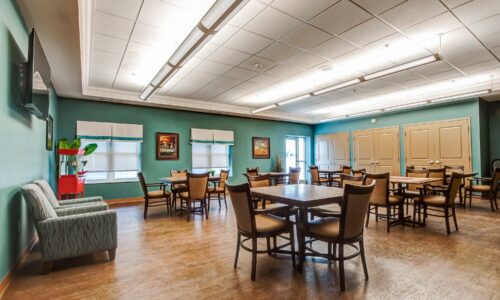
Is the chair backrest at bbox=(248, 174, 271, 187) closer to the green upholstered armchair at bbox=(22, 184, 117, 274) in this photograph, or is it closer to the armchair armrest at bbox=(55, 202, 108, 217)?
the green upholstered armchair at bbox=(22, 184, 117, 274)

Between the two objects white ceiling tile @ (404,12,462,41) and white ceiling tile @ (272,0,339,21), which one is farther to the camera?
white ceiling tile @ (404,12,462,41)

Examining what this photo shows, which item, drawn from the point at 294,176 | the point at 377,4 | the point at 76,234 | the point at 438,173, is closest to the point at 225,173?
the point at 294,176

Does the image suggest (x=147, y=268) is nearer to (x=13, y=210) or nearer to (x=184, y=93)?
(x=13, y=210)

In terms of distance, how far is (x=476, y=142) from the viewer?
664 centimetres

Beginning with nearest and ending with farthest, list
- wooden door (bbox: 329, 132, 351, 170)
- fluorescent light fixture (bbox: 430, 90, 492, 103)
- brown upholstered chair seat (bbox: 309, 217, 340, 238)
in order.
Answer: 1. brown upholstered chair seat (bbox: 309, 217, 340, 238)
2. fluorescent light fixture (bbox: 430, 90, 492, 103)
3. wooden door (bbox: 329, 132, 351, 170)

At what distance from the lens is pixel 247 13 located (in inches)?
121

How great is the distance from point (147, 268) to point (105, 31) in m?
3.10

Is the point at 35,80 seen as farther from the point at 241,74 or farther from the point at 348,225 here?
the point at 348,225

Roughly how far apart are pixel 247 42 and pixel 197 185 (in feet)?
8.91

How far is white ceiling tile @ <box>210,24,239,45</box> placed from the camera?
340 centimetres

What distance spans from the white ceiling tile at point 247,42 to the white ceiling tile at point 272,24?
0.41 feet

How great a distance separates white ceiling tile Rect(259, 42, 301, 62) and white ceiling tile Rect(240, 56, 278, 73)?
145mm

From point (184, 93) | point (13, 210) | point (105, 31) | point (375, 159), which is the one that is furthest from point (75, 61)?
point (375, 159)

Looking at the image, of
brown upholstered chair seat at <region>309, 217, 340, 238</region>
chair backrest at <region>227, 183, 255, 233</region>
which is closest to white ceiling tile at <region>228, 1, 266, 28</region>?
chair backrest at <region>227, 183, 255, 233</region>
